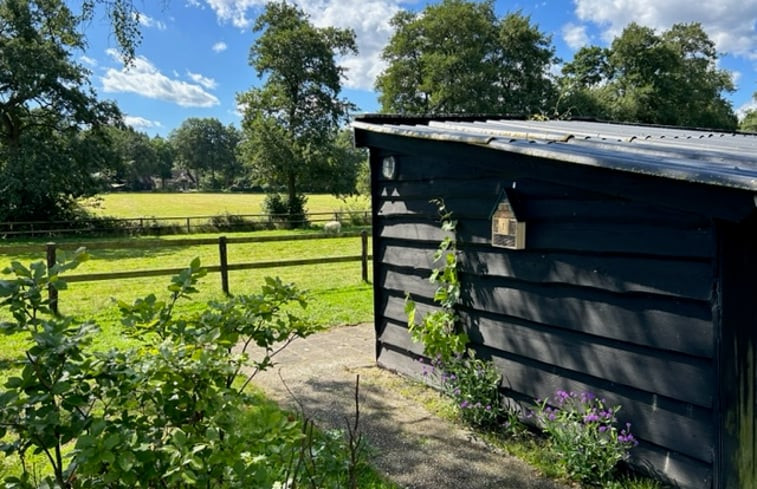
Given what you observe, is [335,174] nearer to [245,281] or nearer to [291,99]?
[291,99]

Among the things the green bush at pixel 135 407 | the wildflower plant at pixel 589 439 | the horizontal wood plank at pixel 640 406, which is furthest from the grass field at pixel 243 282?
the wildflower plant at pixel 589 439

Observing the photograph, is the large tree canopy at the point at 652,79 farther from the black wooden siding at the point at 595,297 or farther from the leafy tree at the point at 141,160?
the leafy tree at the point at 141,160

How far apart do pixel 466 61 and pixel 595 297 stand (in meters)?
26.1

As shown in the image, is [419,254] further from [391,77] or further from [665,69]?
[665,69]

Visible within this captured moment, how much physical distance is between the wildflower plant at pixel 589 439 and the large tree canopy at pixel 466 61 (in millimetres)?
24698

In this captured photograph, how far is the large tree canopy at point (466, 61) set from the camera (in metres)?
26.4

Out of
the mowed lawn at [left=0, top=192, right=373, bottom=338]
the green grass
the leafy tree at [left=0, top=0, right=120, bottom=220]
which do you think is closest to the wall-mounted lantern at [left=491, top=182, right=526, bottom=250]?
the green grass

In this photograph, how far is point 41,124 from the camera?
2019 centimetres

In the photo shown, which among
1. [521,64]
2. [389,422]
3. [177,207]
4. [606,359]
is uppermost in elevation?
[521,64]

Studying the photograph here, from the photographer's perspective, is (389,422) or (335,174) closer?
(389,422)

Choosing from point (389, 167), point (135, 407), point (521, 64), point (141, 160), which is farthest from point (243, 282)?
point (141, 160)

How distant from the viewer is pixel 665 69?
3103cm

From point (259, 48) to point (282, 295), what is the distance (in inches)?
1070

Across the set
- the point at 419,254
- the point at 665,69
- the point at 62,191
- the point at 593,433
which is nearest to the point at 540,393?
the point at 593,433
